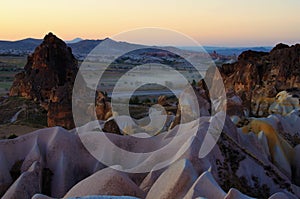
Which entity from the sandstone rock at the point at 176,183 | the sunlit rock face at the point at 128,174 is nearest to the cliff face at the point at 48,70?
the sunlit rock face at the point at 128,174

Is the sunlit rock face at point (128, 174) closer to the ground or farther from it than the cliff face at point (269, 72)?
farther from it

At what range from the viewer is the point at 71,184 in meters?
11.7

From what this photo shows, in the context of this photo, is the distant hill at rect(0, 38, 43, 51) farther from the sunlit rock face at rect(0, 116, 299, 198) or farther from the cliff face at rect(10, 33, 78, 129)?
the sunlit rock face at rect(0, 116, 299, 198)

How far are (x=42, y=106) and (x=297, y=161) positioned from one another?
90.6 feet

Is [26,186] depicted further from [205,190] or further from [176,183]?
[205,190]

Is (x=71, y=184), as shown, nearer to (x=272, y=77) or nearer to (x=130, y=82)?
(x=272, y=77)

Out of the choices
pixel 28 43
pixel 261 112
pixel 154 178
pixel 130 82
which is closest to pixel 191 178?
pixel 154 178

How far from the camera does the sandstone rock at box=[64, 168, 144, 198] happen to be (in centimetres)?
862

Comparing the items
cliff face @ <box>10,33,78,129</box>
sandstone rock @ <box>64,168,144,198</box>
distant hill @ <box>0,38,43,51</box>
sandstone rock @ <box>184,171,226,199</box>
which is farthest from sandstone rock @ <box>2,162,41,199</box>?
distant hill @ <box>0,38,43,51</box>

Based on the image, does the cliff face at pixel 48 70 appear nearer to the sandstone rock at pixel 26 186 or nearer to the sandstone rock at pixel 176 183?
the sandstone rock at pixel 26 186

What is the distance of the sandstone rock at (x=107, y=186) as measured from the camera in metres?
8.62

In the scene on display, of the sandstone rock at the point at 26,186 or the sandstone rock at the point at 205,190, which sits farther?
the sandstone rock at the point at 26,186

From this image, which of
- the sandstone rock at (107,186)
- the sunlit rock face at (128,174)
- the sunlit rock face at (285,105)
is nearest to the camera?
the sandstone rock at (107,186)

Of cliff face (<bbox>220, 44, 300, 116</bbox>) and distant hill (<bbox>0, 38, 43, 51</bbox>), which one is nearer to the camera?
cliff face (<bbox>220, 44, 300, 116</bbox>)
